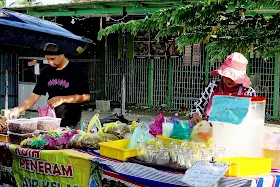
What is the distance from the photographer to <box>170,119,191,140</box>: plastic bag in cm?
392

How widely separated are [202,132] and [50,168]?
1453 millimetres

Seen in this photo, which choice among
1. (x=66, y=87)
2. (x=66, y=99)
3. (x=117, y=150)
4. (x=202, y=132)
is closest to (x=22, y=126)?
(x=66, y=99)

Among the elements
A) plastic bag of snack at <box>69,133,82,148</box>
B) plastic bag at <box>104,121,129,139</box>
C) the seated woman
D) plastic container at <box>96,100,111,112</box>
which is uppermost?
the seated woman

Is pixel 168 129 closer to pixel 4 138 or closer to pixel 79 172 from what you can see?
pixel 79 172

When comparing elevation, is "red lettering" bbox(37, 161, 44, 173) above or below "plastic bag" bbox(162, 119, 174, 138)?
below

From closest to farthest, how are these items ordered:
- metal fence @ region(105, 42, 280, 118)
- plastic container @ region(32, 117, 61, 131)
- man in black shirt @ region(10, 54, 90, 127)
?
plastic container @ region(32, 117, 61, 131) < man in black shirt @ region(10, 54, 90, 127) < metal fence @ region(105, 42, 280, 118)

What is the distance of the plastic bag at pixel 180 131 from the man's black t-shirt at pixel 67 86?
191cm

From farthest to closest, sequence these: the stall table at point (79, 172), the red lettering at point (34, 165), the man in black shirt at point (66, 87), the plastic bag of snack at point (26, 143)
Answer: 1. the man in black shirt at point (66, 87)
2. the plastic bag of snack at point (26, 143)
3. the red lettering at point (34, 165)
4. the stall table at point (79, 172)

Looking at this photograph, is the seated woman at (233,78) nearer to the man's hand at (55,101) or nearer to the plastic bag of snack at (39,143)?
the plastic bag of snack at (39,143)

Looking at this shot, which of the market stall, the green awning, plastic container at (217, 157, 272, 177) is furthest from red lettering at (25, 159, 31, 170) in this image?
the green awning

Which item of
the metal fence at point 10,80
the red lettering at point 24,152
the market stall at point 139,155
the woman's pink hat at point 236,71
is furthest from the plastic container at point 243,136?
the metal fence at point 10,80

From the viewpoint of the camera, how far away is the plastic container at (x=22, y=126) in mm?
4766

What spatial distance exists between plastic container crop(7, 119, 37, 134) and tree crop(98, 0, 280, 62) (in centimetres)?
241

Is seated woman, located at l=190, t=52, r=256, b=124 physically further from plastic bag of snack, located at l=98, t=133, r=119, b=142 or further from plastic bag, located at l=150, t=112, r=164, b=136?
plastic bag of snack, located at l=98, t=133, r=119, b=142
